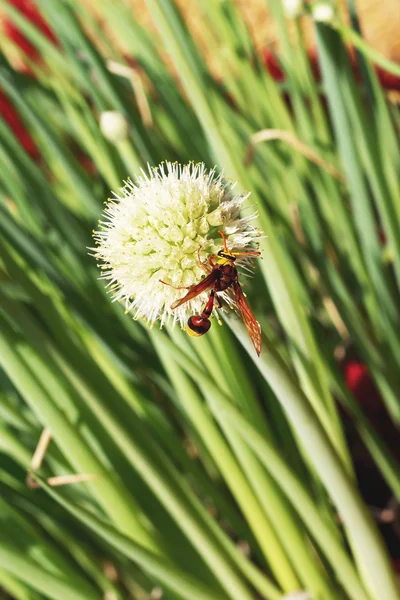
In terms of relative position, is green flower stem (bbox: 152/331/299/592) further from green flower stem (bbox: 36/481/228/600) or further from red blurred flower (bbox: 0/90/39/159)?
red blurred flower (bbox: 0/90/39/159)

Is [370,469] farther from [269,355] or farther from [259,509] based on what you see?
[269,355]

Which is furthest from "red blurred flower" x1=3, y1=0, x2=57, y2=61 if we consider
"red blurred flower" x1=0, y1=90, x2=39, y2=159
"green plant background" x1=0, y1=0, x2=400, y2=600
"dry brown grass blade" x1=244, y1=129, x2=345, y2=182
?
"dry brown grass blade" x1=244, y1=129, x2=345, y2=182

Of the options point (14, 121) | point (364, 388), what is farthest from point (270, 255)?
point (14, 121)

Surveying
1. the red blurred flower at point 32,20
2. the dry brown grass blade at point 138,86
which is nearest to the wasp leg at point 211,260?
the dry brown grass blade at point 138,86

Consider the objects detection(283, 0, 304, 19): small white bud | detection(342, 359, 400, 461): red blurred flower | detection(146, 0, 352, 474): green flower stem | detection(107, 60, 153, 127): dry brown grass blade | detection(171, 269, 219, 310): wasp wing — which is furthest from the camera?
detection(342, 359, 400, 461): red blurred flower

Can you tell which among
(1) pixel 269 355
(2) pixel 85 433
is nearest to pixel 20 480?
(2) pixel 85 433

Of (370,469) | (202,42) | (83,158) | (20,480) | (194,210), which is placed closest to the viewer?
(194,210)
